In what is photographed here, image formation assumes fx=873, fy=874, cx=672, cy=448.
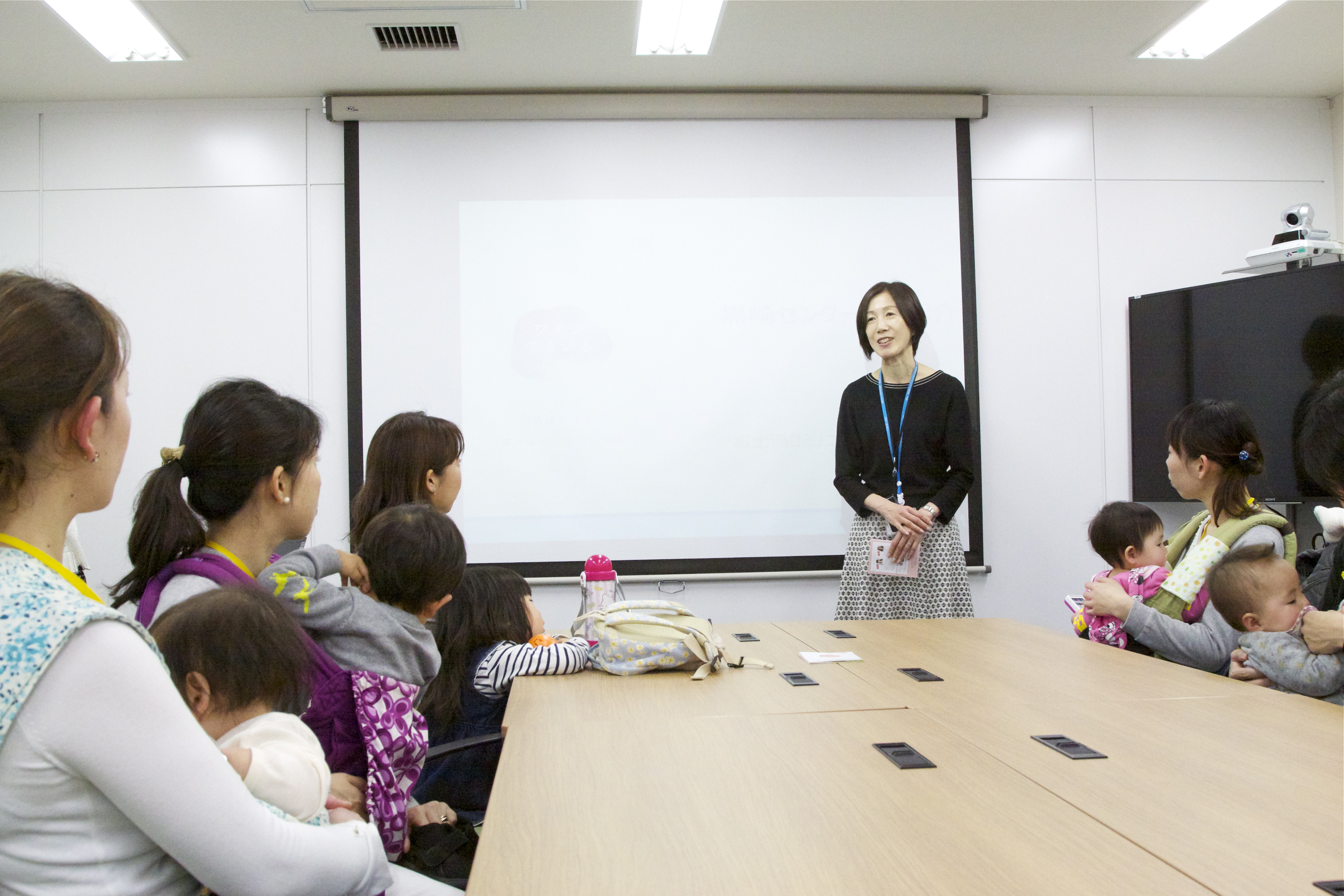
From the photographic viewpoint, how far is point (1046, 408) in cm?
430

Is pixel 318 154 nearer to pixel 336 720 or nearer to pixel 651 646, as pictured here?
pixel 651 646

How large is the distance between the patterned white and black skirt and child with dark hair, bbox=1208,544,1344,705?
4.29 ft

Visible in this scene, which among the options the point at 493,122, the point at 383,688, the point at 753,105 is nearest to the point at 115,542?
the point at 493,122

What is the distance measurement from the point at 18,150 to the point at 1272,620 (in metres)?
5.19

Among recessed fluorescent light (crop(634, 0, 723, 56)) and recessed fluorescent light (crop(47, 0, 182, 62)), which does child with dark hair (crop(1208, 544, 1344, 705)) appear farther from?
recessed fluorescent light (crop(47, 0, 182, 62))

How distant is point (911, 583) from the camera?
3.41 metres

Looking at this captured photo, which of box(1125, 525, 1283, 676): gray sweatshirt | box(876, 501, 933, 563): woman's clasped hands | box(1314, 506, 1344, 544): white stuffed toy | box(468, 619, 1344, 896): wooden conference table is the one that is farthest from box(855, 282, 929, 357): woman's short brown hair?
box(468, 619, 1344, 896): wooden conference table

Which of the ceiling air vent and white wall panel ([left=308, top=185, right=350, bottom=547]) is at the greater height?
the ceiling air vent

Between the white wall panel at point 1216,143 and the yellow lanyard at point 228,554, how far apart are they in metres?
4.31

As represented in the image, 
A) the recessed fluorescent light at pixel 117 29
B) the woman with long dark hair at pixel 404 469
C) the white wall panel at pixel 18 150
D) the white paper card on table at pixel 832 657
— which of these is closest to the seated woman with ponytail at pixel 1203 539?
the white paper card on table at pixel 832 657

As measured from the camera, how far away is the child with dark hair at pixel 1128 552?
8.28 feet

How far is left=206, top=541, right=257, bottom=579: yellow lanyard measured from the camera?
1540mm

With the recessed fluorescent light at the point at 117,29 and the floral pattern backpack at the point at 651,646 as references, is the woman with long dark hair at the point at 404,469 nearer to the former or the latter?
the floral pattern backpack at the point at 651,646

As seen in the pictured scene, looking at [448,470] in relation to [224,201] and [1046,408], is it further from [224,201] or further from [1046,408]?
[1046,408]
